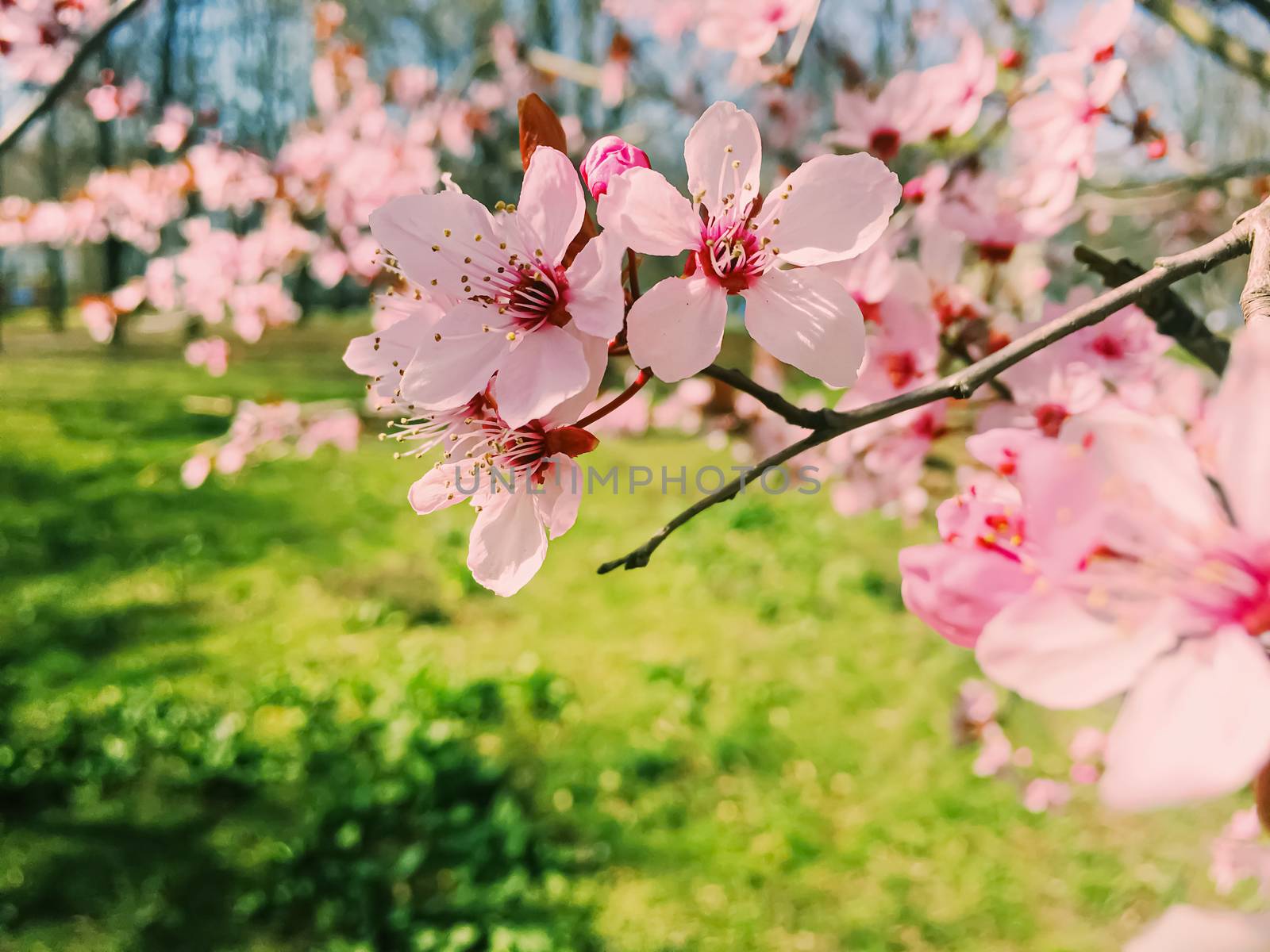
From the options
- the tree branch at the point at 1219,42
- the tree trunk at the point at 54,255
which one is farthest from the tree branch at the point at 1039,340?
the tree trunk at the point at 54,255

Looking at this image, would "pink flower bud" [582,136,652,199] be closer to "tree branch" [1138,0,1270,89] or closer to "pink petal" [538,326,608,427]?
"pink petal" [538,326,608,427]

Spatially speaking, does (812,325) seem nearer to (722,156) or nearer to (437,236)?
(722,156)

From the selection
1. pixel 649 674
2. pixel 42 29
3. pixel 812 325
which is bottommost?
pixel 649 674

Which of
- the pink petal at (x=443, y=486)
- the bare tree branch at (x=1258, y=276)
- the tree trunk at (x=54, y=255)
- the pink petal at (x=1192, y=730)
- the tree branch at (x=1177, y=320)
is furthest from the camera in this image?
the tree trunk at (x=54, y=255)

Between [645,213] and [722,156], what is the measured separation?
0.13 m

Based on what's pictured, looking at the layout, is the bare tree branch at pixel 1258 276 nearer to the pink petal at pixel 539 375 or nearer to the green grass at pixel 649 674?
the pink petal at pixel 539 375

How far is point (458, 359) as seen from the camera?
64 centimetres

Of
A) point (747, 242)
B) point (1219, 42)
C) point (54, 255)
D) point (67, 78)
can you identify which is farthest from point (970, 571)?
point (54, 255)

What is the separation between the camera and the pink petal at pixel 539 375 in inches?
24.3

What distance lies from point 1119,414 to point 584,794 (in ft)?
8.37

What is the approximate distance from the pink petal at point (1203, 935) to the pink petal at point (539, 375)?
1.50 ft

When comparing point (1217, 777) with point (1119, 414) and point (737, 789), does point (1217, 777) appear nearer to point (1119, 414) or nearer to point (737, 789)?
point (1119, 414)

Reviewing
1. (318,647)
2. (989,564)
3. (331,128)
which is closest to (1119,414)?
(989,564)

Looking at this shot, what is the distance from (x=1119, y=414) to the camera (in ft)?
1.61
